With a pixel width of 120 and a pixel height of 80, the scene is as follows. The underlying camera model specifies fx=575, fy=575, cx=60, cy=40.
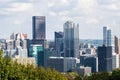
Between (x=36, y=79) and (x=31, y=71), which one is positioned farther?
(x=31, y=71)

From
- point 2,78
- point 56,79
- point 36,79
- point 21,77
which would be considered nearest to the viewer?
point 2,78

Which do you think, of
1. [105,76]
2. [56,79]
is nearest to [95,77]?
[105,76]

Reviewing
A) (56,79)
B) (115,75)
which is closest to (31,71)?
(56,79)

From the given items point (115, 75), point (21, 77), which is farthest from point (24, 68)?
point (115, 75)

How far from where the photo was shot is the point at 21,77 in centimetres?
3981

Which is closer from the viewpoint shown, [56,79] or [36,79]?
[36,79]

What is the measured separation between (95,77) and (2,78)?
4193 centimetres

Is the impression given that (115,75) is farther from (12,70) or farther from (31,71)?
(12,70)

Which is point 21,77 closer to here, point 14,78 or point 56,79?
point 14,78

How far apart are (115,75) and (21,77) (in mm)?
37292

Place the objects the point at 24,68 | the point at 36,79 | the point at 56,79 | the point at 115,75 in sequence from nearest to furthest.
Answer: the point at 36,79, the point at 24,68, the point at 56,79, the point at 115,75

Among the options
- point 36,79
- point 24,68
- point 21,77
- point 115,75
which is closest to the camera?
point 21,77

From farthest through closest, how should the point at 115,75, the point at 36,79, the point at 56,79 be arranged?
the point at 115,75, the point at 56,79, the point at 36,79

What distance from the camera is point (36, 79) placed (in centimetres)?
4853
